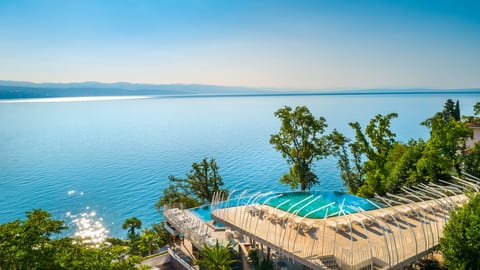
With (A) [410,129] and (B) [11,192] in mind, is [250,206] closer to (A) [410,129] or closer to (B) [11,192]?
(B) [11,192]

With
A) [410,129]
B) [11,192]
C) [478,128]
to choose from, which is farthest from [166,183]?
[410,129]

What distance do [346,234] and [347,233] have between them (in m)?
0.14

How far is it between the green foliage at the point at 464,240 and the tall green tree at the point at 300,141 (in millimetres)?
23154

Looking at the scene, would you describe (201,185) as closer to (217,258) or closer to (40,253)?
(217,258)

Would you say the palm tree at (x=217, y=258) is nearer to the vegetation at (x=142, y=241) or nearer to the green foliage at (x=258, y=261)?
the green foliage at (x=258, y=261)

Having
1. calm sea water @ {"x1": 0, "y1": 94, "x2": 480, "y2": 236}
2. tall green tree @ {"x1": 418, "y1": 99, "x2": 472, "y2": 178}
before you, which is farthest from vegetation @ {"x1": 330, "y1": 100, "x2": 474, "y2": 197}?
calm sea water @ {"x1": 0, "y1": 94, "x2": 480, "y2": 236}

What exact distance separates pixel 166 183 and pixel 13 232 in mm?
47915

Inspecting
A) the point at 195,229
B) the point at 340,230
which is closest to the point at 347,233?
the point at 340,230

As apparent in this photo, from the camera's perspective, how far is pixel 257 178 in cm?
6091

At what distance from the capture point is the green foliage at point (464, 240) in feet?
43.3

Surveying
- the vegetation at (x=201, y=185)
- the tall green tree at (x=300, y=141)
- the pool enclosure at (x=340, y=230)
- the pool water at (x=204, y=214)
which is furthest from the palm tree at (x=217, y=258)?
the tall green tree at (x=300, y=141)

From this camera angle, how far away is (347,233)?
18.2 meters

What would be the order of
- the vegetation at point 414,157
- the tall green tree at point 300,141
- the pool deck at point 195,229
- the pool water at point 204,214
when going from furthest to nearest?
the tall green tree at point 300,141 → the vegetation at point 414,157 → the pool water at point 204,214 → the pool deck at point 195,229

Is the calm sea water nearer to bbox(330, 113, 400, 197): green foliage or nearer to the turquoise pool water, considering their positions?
bbox(330, 113, 400, 197): green foliage
